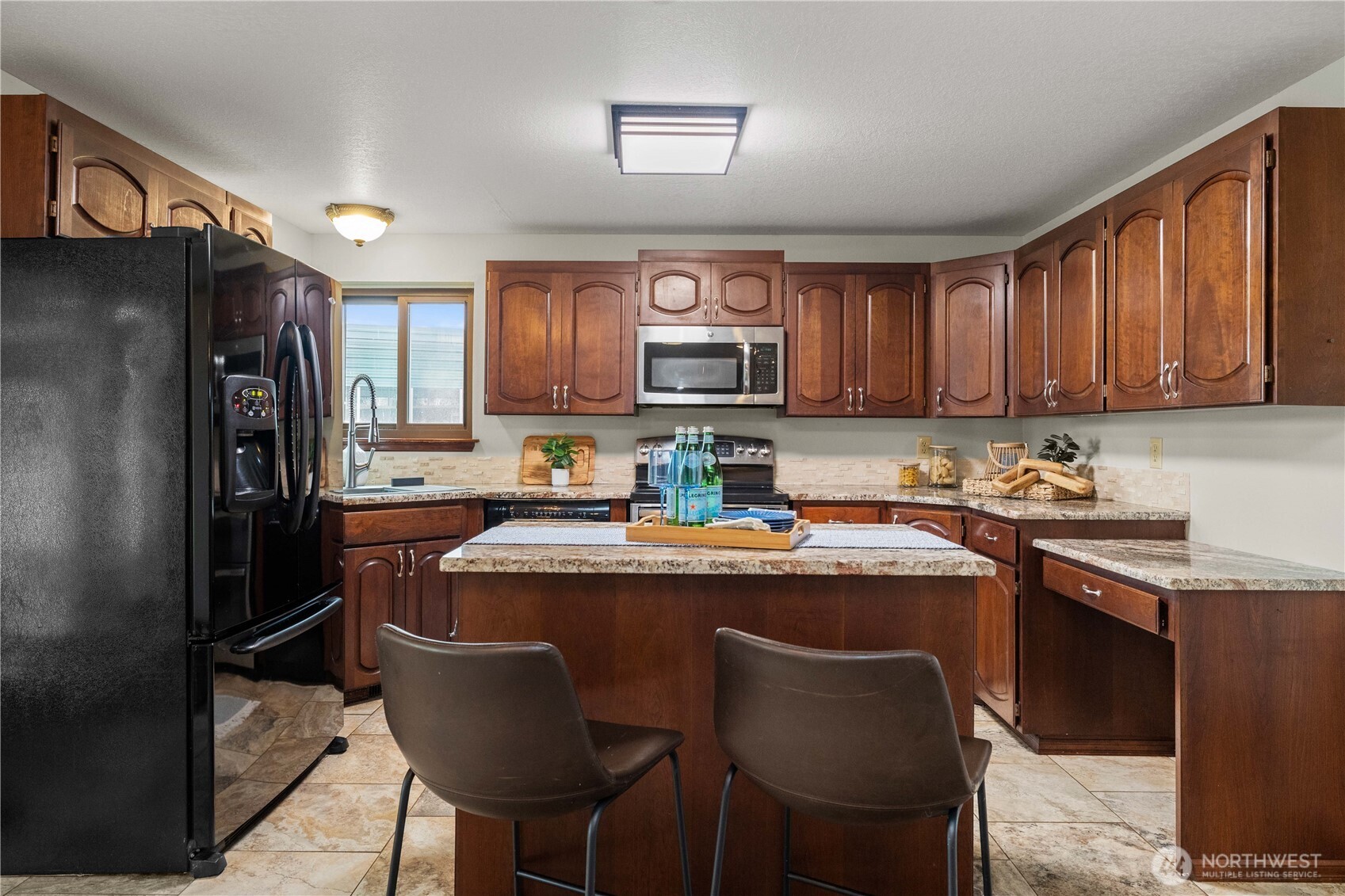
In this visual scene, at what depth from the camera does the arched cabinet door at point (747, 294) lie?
12.6 feet

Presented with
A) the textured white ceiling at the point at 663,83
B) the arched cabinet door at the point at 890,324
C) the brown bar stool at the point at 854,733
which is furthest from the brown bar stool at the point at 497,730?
the arched cabinet door at the point at 890,324

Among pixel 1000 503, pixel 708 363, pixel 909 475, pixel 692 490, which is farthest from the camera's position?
pixel 909 475

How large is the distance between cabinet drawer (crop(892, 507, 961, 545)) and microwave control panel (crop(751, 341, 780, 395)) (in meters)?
0.92

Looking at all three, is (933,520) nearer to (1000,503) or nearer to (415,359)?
(1000,503)

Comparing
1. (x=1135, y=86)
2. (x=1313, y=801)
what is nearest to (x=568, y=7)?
(x=1135, y=86)

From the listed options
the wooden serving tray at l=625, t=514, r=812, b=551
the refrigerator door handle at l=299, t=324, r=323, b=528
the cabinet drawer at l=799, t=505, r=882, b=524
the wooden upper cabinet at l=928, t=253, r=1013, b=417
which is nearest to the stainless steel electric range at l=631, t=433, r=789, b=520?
the cabinet drawer at l=799, t=505, r=882, b=524

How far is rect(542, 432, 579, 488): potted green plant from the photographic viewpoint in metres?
3.91

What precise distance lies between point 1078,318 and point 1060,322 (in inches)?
5.9

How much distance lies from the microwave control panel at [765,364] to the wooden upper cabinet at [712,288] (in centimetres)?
12

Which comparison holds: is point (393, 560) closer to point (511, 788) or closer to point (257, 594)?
point (257, 594)

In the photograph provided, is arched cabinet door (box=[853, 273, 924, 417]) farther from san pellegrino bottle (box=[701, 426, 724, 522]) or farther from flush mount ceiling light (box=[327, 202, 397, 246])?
flush mount ceiling light (box=[327, 202, 397, 246])

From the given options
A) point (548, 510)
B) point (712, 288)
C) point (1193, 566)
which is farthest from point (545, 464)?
point (1193, 566)

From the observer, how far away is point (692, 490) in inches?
72.3

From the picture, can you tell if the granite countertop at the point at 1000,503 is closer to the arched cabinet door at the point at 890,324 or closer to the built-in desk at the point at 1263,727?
the arched cabinet door at the point at 890,324
